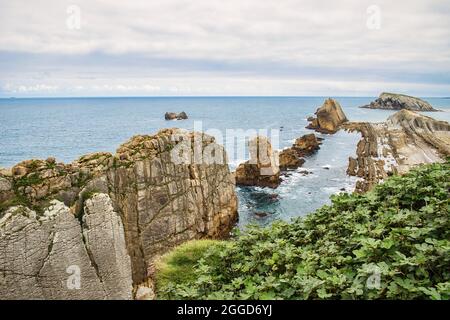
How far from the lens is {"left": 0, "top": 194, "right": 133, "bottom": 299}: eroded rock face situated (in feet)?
63.7

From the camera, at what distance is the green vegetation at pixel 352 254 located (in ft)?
18.8

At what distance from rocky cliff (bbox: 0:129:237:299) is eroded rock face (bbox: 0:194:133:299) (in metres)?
0.05

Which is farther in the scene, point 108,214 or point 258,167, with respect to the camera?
point 258,167

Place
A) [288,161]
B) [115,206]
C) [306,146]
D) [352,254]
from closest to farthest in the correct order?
[352,254], [115,206], [288,161], [306,146]

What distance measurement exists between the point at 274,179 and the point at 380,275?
157ft

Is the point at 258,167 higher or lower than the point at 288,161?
higher

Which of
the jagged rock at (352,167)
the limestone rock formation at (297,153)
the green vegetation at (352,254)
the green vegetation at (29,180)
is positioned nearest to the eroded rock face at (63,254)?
the green vegetation at (29,180)

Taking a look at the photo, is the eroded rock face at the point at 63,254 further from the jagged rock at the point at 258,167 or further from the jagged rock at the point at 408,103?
the jagged rock at the point at 408,103

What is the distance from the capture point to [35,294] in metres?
19.4

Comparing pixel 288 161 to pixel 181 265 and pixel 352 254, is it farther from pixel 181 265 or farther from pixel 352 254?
pixel 352 254

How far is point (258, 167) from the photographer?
5488cm

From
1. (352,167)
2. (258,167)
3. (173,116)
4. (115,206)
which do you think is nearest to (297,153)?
(352,167)

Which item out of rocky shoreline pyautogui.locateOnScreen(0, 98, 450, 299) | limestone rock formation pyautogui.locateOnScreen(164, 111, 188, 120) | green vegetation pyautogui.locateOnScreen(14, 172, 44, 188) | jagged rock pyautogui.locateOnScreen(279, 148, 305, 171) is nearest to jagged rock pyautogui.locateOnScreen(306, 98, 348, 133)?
jagged rock pyautogui.locateOnScreen(279, 148, 305, 171)

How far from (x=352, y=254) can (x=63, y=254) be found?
17479 mm
